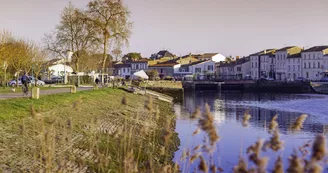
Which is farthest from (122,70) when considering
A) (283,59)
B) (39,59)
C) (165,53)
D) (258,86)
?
(39,59)

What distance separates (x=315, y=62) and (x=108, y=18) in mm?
68377

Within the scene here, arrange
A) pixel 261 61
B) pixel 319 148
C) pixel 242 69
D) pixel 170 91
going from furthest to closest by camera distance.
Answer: pixel 242 69
pixel 261 61
pixel 170 91
pixel 319 148

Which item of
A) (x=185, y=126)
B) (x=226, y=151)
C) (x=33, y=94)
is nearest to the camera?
(x=226, y=151)

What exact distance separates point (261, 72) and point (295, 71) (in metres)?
11.5

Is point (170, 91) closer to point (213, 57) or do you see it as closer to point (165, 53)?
point (213, 57)

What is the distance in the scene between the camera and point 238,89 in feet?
335

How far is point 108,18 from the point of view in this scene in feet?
172

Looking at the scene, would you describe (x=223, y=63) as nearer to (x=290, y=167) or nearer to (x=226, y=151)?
(x=226, y=151)

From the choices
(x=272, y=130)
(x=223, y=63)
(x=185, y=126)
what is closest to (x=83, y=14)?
(x=185, y=126)

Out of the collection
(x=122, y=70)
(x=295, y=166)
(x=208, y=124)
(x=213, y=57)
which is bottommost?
(x=295, y=166)

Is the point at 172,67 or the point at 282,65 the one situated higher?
the point at 282,65

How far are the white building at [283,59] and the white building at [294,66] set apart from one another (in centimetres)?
84

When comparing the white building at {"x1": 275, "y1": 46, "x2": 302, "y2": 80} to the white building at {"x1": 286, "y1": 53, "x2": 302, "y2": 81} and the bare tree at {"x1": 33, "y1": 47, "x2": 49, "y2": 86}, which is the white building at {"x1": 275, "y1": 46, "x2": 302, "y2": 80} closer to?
the white building at {"x1": 286, "y1": 53, "x2": 302, "y2": 81}

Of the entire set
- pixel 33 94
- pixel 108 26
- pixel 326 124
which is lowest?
pixel 326 124
